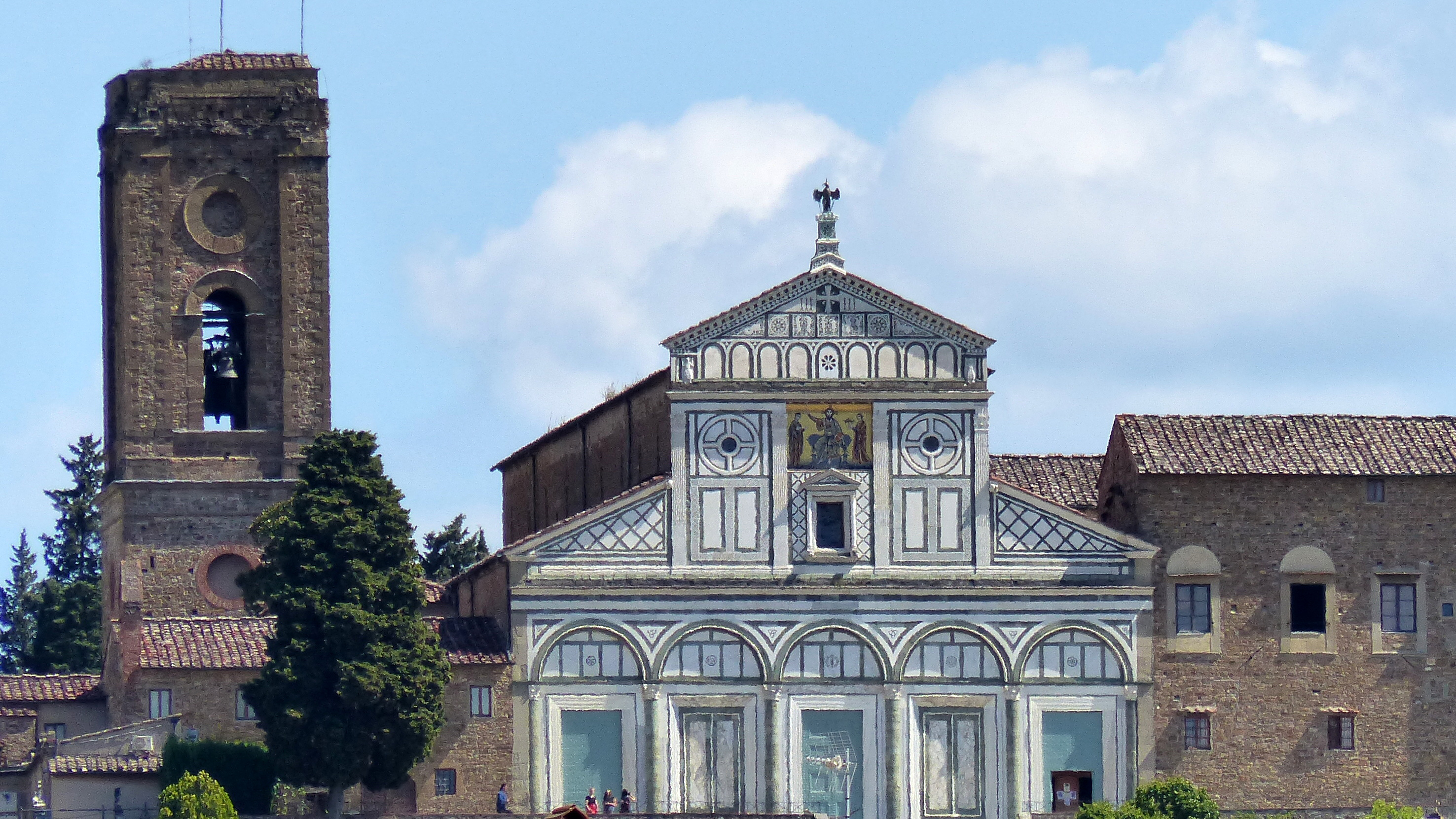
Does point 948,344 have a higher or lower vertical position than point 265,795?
higher

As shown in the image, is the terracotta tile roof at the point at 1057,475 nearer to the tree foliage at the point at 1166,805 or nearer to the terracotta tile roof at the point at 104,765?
the tree foliage at the point at 1166,805

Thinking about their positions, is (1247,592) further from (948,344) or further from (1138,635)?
(948,344)

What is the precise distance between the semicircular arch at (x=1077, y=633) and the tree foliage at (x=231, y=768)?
1364 cm

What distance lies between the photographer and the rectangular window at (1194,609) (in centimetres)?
6412

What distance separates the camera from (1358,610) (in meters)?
64.3

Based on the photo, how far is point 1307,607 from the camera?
6431 cm

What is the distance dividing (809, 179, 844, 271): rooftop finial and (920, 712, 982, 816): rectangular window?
27.6ft

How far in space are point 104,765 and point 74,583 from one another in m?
29.2

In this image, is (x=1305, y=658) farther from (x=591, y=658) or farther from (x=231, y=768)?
(x=231, y=768)

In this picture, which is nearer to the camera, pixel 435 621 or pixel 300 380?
pixel 435 621

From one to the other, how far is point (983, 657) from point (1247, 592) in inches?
196

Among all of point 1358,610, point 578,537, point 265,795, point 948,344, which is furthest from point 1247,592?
point 265,795

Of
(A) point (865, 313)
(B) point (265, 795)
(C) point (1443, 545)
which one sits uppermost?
(A) point (865, 313)

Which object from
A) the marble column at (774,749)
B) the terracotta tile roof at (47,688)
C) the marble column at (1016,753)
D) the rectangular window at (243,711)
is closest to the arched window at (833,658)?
the marble column at (774,749)
